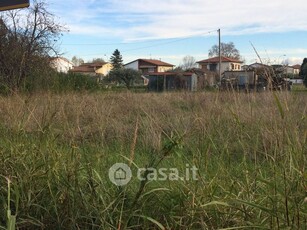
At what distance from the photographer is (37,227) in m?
2.75

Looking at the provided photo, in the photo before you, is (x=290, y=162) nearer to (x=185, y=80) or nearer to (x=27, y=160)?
(x=27, y=160)

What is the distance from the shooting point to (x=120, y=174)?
2934 mm

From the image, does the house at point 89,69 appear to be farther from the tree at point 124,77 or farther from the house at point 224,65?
the house at point 224,65

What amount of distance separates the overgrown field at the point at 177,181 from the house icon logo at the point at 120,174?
0.06 meters

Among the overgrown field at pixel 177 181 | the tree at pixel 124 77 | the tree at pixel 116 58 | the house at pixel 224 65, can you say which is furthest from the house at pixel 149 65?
the overgrown field at pixel 177 181

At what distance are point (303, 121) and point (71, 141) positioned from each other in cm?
208

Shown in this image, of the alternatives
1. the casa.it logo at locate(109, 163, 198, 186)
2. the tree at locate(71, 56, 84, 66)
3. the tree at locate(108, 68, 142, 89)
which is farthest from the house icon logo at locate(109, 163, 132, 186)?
the tree at locate(71, 56, 84, 66)

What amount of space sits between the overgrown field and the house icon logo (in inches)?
2.2

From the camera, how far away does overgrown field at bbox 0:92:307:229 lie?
2.33 meters

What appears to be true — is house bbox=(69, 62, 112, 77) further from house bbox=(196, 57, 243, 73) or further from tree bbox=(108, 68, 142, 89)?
house bbox=(196, 57, 243, 73)

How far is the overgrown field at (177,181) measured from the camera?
2.33 meters

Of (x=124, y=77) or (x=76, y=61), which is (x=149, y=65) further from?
(x=124, y=77)

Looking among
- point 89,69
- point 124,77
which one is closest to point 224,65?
point 89,69

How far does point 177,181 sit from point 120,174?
47 centimetres
